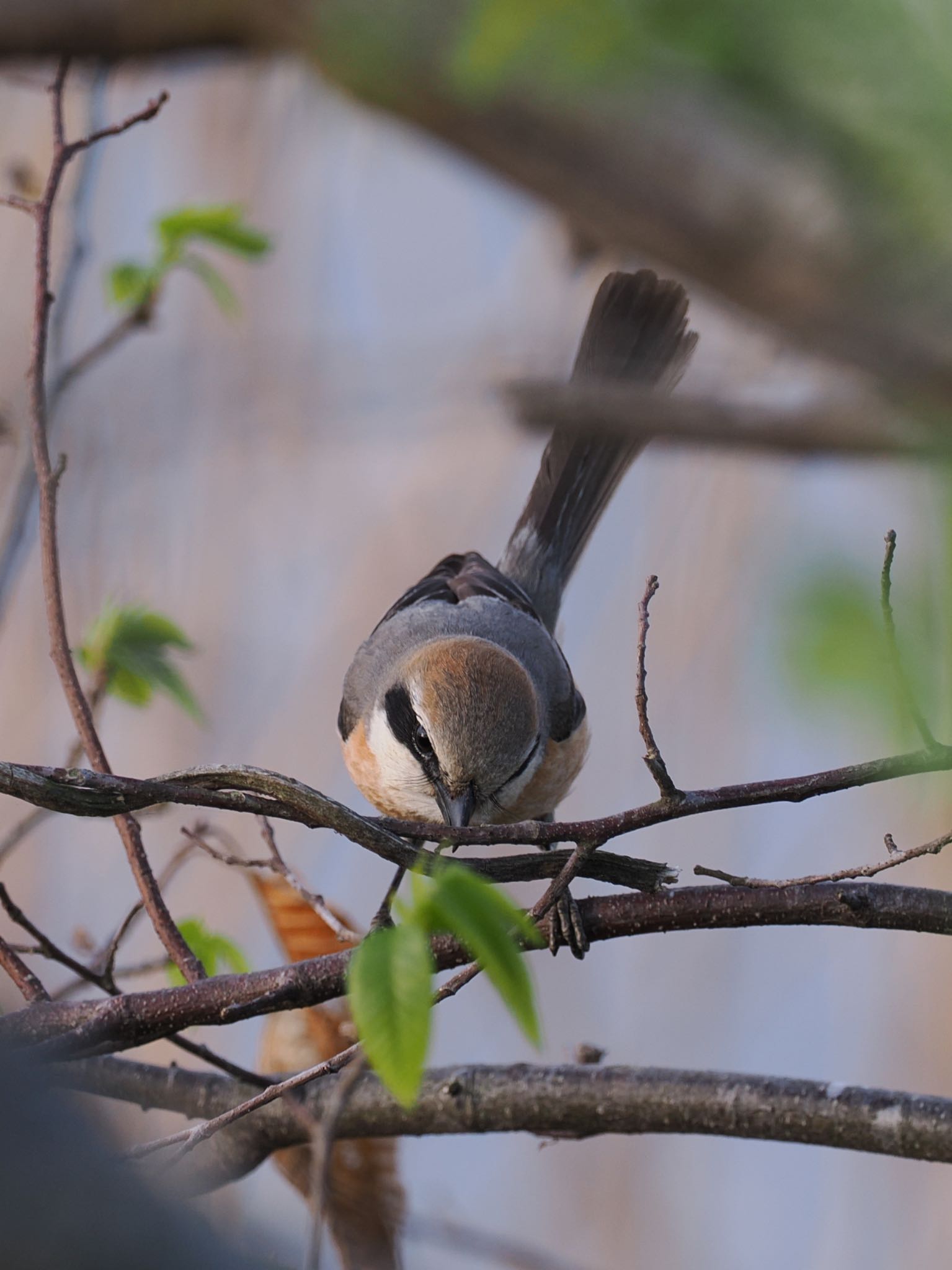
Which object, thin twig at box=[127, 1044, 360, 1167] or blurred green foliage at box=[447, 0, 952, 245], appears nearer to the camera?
blurred green foliage at box=[447, 0, 952, 245]

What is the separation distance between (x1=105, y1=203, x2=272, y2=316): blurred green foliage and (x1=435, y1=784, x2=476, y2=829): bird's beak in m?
1.30

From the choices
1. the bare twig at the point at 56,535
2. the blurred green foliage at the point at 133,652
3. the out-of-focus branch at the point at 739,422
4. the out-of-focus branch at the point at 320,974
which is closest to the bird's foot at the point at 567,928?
the out-of-focus branch at the point at 320,974

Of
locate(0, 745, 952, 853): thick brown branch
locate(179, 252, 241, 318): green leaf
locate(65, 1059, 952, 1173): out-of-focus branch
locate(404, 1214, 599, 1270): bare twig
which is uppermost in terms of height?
locate(179, 252, 241, 318): green leaf

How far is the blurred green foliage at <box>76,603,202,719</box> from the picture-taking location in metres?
2.70

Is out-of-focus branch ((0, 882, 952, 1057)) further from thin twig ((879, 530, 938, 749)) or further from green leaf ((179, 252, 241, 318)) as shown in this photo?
green leaf ((179, 252, 241, 318))

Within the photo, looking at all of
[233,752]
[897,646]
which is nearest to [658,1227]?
[233,752]

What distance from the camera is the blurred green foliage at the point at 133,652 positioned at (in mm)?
2697

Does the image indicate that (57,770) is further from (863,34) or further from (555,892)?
(863,34)

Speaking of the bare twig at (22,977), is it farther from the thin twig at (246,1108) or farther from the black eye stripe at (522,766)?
the black eye stripe at (522,766)

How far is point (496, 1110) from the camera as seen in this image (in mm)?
2051

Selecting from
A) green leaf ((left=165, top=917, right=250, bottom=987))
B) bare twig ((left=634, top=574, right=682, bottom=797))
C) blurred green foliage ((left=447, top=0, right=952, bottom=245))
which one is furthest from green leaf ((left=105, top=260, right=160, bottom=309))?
blurred green foliage ((left=447, top=0, right=952, bottom=245))

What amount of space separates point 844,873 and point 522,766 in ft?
5.01

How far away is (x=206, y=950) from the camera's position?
2.43 metres

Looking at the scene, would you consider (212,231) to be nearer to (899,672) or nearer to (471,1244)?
(471,1244)
